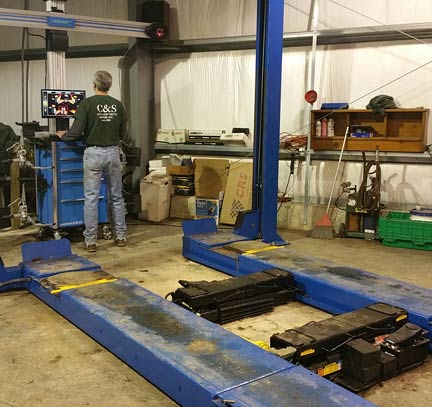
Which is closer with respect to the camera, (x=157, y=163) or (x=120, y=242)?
(x=120, y=242)

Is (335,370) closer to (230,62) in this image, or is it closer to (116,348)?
(116,348)

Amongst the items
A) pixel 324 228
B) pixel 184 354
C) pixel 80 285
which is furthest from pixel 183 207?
pixel 184 354

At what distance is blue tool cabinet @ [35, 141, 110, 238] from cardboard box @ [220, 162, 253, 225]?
6.15 ft

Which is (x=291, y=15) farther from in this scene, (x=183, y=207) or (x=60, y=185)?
(x=60, y=185)

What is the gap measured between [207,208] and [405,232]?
7.79ft

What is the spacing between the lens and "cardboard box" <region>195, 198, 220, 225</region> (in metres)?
6.44

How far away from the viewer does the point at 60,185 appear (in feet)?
17.0

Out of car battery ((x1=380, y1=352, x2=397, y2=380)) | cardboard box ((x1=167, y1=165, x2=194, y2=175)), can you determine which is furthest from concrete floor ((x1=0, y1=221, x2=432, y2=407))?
cardboard box ((x1=167, y1=165, x2=194, y2=175))

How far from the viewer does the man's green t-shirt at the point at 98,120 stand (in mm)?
4840

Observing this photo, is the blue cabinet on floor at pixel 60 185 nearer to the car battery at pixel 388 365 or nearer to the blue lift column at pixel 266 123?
the blue lift column at pixel 266 123

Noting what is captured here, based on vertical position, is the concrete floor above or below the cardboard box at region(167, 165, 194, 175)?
below

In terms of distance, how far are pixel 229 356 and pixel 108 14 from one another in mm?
6316

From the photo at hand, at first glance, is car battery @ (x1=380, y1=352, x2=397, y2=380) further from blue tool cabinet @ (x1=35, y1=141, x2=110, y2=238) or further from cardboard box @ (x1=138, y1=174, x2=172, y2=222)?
cardboard box @ (x1=138, y1=174, x2=172, y2=222)

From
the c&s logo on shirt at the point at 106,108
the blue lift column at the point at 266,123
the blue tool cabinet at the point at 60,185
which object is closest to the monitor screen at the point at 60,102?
the blue tool cabinet at the point at 60,185
